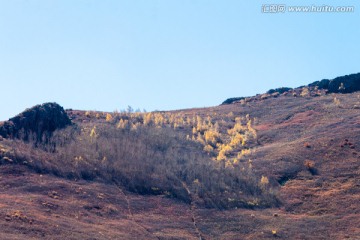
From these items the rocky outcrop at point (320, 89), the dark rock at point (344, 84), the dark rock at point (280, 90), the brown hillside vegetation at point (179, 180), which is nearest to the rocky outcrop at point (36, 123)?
the brown hillside vegetation at point (179, 180)

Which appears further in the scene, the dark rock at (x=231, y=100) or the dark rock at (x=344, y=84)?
the dark rock at (x=231, y=100)

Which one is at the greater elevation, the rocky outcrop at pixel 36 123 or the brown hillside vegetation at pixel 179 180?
the rocky outcrop at pixel 36 123

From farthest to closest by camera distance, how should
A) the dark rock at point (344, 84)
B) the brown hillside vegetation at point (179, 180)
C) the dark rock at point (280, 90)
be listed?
the dark rock at point (280, 90) < the dark rock at point (344, 84) < the brown hillside vegetation at point (179, 180)

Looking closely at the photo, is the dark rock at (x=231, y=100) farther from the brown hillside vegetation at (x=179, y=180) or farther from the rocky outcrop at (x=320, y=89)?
the brown hillside vegetation at (x=179, y=180)

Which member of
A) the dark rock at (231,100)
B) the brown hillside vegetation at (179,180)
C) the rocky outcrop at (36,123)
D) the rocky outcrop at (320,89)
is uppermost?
the rocky outcrop at (320,89)

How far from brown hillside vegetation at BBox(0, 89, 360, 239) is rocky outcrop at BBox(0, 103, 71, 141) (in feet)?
1.62

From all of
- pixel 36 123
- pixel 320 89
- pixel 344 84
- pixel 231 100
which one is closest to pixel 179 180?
pixel 36 123

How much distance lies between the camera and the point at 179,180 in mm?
44750

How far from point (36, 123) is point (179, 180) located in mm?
16125

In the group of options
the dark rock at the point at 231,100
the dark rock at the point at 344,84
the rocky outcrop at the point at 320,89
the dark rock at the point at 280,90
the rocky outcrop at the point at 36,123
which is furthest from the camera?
the dark rock at the point at 231,100

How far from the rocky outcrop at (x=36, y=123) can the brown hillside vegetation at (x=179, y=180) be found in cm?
49

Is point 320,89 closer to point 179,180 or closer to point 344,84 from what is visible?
point 344,84

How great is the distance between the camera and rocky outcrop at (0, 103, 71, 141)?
4928 cm

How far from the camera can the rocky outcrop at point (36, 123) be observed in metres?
49.3
